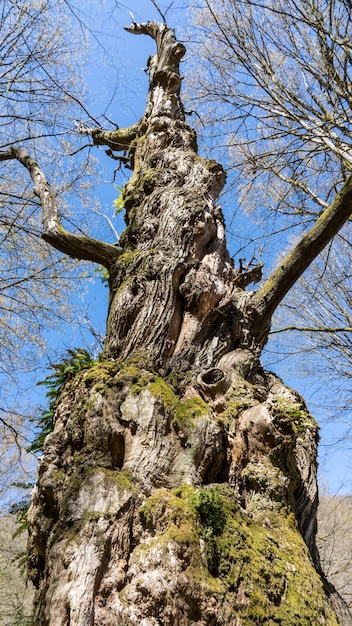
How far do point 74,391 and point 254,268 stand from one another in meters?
1.69

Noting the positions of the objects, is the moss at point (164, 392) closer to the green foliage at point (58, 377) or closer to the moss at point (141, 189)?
the green foliage at point (58, 377)

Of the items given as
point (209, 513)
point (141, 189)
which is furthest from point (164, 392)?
point (141, 189)

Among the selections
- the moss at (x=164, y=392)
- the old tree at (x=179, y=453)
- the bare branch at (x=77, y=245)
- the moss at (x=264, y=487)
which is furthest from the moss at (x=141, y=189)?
the moss at (x=264, y=487)

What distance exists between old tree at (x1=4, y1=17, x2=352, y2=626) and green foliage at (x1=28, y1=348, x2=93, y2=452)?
0.10m

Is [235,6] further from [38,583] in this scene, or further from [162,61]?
[38,583]

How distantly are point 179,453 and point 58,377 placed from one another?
1.22m

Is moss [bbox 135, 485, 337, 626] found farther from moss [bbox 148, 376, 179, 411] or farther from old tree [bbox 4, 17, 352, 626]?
moss [bbox 148, 376, 179, 411]

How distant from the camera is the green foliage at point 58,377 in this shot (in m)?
2.68

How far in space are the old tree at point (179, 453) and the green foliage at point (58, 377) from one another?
0.33ft

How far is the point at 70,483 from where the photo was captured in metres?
1.92

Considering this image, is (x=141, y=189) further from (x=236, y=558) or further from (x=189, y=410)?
(x=236, y=558)

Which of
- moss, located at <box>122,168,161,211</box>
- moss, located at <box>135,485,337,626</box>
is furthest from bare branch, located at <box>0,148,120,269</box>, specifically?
moss, located at <box>135,485,337,626</box>

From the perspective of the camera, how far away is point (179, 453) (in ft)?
6.69

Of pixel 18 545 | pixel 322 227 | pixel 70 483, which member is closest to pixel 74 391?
pixel 70 483
